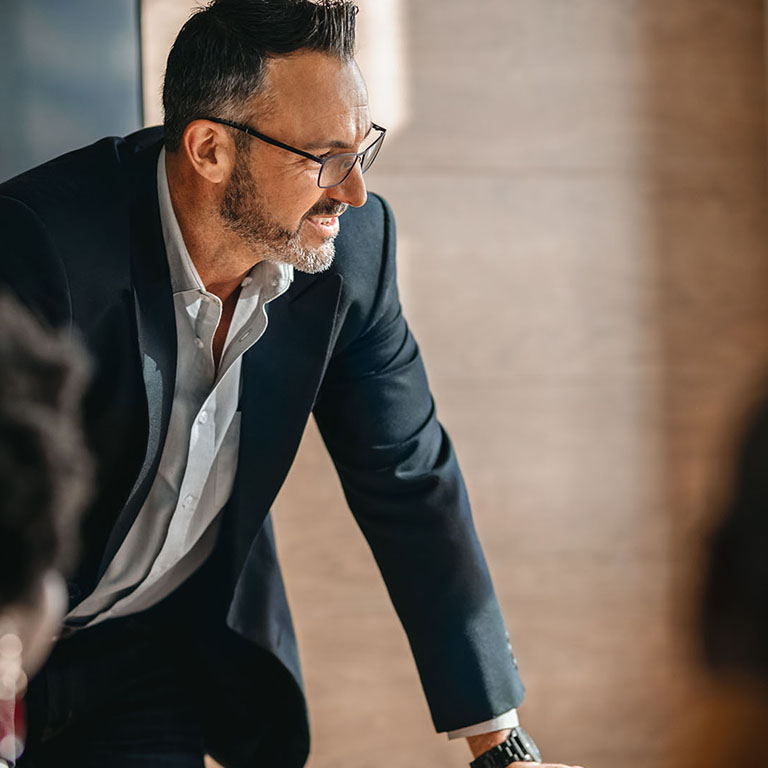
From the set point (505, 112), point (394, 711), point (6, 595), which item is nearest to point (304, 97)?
point (6, 595)

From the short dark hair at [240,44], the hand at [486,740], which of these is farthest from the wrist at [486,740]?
the short dark hair at [240,44]

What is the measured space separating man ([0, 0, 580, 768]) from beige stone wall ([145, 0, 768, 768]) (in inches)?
21.3

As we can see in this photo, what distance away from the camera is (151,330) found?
39.6 inches

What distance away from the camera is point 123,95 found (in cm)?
161

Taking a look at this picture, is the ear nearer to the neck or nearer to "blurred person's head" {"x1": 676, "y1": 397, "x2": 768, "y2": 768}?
the neck

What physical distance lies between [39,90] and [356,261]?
26.9 inches

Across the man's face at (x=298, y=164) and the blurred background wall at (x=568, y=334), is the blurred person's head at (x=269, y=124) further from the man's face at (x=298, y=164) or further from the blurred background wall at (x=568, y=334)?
the blurred background wall at (x=568, y=334)

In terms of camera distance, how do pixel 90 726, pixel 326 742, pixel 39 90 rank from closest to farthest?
pixel 90 726 → pixel 39 90 → pixel 326 742

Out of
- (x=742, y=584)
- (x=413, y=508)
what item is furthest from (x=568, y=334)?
(x=742, y=584)

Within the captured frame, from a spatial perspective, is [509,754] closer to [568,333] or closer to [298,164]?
[298,164]

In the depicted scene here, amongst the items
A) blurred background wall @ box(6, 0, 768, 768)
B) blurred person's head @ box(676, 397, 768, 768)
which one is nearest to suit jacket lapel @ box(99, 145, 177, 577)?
blurred person's head @ box(676, 397, 768, 768)

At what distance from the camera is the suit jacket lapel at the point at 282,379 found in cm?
112

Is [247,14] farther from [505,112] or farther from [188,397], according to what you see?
[505,112]

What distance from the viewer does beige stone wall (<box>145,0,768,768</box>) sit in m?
1.78
